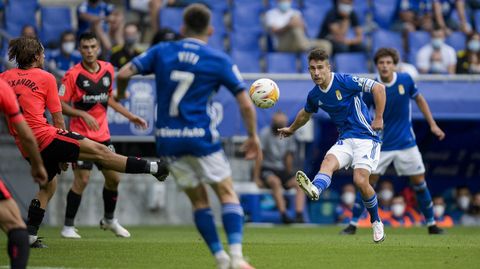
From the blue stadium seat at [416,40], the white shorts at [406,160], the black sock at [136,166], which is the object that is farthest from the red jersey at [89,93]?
the blue stadium seat at [416,40]

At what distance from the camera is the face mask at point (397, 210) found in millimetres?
18531

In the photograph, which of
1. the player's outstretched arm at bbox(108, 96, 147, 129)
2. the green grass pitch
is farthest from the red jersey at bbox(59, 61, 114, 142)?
the green grass pitch

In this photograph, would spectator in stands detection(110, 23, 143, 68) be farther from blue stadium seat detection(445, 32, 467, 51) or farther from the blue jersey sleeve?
the blue jersey sleeve

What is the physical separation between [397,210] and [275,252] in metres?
8.45

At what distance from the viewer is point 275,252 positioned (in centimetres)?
1045

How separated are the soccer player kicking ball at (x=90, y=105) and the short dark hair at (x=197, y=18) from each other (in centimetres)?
482

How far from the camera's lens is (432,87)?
1769 cm

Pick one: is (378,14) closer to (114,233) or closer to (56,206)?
(56,206)

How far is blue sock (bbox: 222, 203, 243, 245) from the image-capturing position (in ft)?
26.8

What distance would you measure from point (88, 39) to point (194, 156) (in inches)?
200

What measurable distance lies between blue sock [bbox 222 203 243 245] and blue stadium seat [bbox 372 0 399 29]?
46.0 ft

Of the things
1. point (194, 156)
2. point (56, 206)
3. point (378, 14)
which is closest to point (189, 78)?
point (194, 156)

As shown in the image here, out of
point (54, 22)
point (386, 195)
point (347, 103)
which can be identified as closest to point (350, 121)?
point (347, 103)

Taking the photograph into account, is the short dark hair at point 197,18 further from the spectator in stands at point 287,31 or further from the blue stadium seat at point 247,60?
the spectator in stands at point 287,31
